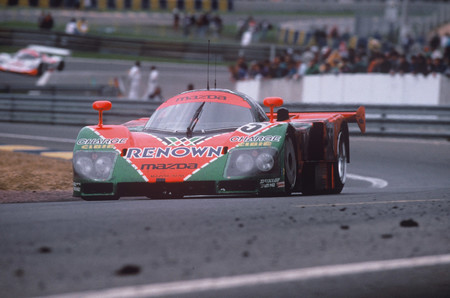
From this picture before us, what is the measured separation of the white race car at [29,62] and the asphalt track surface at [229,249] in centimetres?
2923

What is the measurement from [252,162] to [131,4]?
45866mm

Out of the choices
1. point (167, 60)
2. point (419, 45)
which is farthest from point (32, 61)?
point (419, 45)

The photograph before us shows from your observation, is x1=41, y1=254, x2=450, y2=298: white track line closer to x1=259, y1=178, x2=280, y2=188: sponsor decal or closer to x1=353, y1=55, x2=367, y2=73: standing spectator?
x1=259, y1=178, x2=280, y2=188: sponsor decal

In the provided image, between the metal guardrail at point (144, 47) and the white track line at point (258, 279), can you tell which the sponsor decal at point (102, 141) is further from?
the metal guardrail at point (144, 47)

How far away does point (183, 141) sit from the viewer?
7277 mm

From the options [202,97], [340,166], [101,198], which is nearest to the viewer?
[101,198]

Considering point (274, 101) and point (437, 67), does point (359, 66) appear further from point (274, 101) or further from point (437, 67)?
point (274, 101)

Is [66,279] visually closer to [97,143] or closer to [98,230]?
[98,230]

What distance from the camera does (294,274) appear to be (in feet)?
11.4

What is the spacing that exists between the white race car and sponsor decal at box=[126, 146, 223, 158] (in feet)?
91.4

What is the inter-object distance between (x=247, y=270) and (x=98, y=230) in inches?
42.2

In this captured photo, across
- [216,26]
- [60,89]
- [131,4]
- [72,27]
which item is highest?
[131,4]

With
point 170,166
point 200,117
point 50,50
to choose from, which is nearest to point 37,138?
point 200,117

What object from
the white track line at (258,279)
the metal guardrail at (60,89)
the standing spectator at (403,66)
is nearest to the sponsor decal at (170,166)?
A: the white track line at (258,279)
